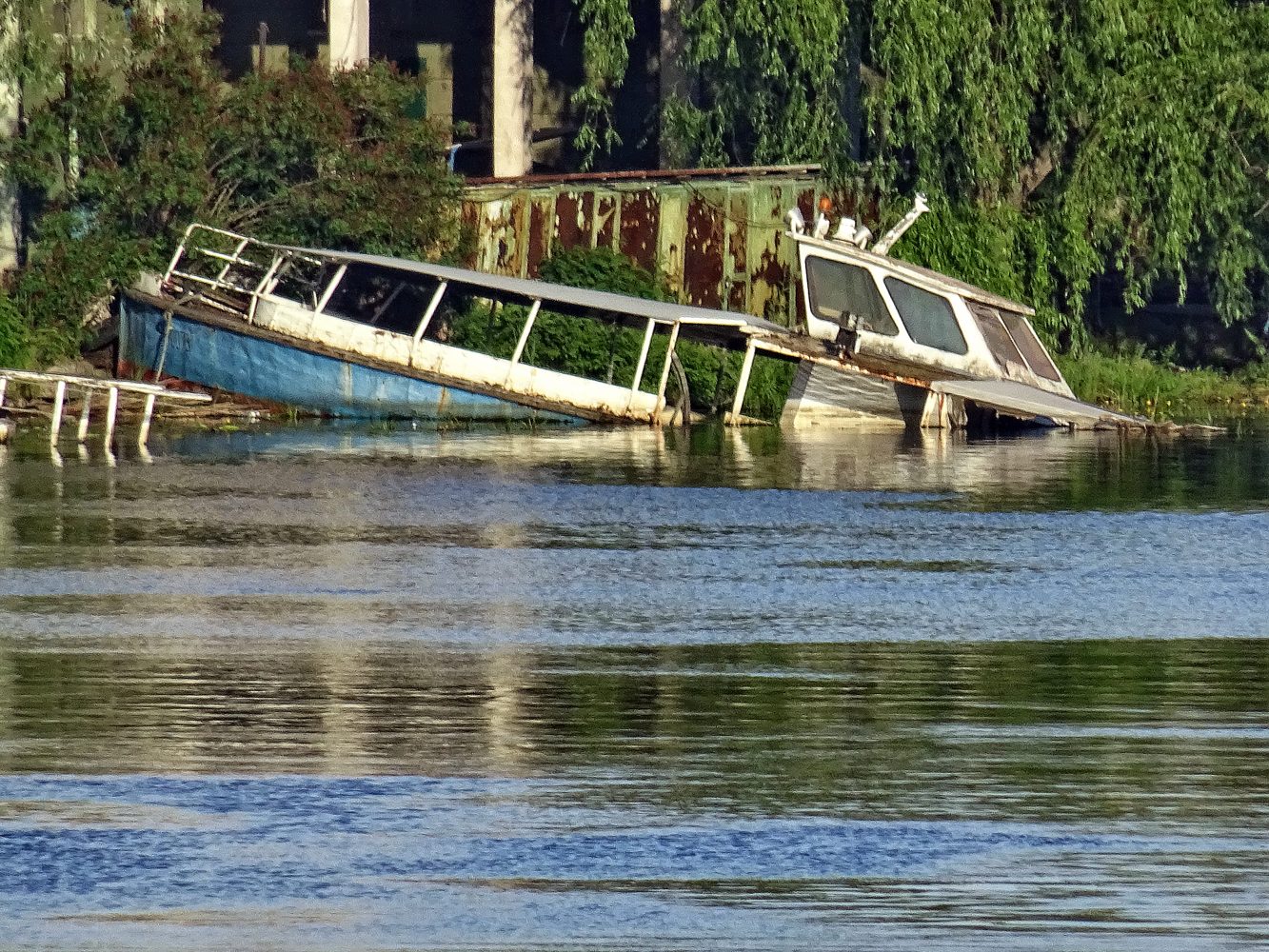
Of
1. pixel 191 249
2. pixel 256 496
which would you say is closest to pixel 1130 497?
pixel 256 496

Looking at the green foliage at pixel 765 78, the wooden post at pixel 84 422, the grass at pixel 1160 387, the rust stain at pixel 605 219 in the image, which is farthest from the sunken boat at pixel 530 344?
the grass at pixel 1160 387

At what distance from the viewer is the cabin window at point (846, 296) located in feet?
96.9

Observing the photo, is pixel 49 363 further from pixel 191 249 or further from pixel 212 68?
pixel 212 68

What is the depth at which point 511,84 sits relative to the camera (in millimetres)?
35531

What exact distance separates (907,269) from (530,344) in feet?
15.2

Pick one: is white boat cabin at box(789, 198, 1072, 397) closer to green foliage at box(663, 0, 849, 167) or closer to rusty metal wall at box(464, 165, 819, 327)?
rusty metal wall at box(464, 165, 819, 327)

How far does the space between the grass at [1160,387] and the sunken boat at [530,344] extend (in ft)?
9.79

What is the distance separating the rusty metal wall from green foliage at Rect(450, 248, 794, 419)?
0.40 metres

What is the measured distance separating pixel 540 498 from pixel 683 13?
13.7 meters

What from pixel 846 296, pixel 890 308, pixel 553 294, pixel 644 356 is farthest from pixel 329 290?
pixel 890 308

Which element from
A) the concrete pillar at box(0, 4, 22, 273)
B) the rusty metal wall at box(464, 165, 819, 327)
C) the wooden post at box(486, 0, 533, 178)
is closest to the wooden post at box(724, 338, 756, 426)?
the rusty metal wall at box(464, 165, 819, 327)

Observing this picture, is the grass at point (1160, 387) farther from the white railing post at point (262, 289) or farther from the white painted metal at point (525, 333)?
the white railing post at point (262, 289)

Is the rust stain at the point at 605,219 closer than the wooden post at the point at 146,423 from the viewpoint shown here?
No

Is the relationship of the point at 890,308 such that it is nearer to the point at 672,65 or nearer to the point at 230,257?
the point at 672,65
